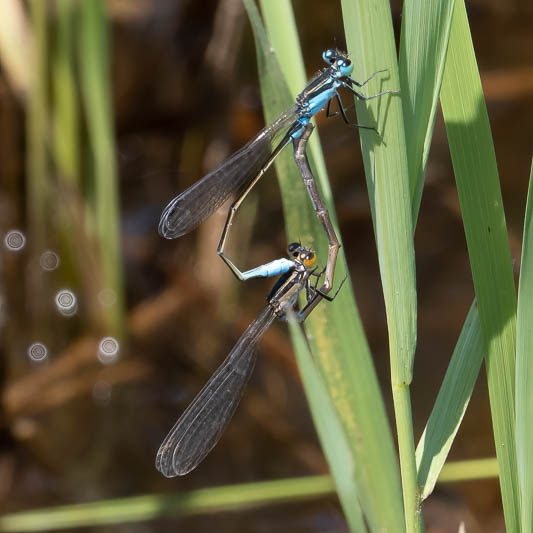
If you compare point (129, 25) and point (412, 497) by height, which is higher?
point (129, 25)

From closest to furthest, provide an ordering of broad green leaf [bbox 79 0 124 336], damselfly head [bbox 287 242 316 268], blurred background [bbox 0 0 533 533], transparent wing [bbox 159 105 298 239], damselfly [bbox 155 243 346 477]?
damselfly head [bbox 287 242 316 268]
damselfly [bbox 155 243 346 477]
transparent wing [bbox 159 105 298 239]
broad green leaf [bbox 79 0 124 336]
blurred background [bbox 0 0 533 533]

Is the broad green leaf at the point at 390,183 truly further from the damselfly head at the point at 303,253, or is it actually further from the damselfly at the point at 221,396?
the damselfly at the point at 221,396

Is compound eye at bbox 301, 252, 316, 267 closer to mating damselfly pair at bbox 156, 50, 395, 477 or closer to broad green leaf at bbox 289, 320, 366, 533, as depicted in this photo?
mating damselfly pair at bbox 156, 50, 395, 477

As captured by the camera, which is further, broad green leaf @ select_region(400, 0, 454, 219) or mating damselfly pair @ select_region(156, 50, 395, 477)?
mating damselfly pair @ select_region(156, 50, 395, 477)

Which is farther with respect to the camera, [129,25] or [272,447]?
[129,25]

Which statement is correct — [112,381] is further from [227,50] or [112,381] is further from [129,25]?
[129,25]

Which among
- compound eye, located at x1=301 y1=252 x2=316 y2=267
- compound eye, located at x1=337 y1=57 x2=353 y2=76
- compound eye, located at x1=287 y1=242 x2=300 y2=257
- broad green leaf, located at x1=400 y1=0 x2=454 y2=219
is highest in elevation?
compound eye, located at x1=337 y1=57 x2=353 y2=76

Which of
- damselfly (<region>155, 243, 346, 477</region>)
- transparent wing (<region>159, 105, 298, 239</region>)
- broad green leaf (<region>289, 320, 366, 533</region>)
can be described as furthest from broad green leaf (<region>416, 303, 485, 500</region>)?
transparent wing (<region>159, 105, 298, 239</region>)

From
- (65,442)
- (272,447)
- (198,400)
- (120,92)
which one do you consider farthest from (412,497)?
(120,92)
